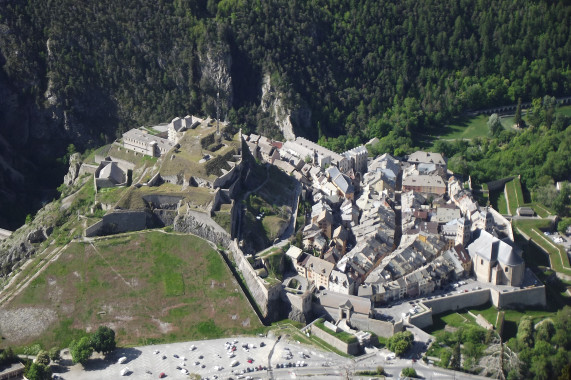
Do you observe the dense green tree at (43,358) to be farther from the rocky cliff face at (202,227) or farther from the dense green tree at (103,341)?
the rocky cliff face at (202,227)

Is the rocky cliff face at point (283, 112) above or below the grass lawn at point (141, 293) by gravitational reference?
above

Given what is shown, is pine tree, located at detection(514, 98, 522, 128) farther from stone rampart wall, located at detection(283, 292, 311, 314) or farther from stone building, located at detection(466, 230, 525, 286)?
stone rampart wall, located at detection(283, 292, 311, 314)

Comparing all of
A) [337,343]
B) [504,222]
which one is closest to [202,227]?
[337,343]

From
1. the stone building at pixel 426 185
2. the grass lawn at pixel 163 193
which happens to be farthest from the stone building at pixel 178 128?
the stone building at pixel 426 185

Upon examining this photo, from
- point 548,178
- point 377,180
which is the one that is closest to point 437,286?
point 377,180

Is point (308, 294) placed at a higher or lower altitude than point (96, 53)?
lower

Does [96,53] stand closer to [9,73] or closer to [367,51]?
[9,73]

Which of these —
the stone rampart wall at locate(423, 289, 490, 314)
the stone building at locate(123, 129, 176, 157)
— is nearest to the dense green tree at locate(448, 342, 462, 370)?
the stone rampart wall at locate(423, 289, 490, 314)
